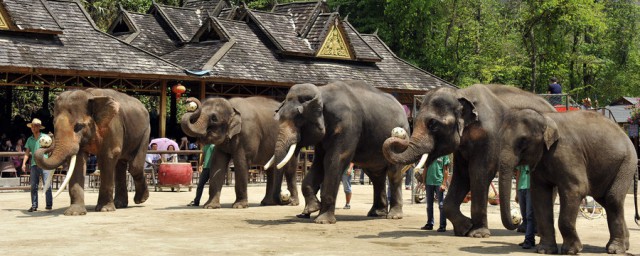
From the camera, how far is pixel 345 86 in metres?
17.6

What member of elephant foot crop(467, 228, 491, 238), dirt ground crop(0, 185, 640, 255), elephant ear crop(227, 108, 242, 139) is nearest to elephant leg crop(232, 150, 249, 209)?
dirt ground crop(0, 185, 640, 255)

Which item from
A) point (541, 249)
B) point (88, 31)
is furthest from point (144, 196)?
point (88, 31)

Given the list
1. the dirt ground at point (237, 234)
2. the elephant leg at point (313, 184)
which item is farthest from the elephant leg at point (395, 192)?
the elephant leg at point (313, 184)

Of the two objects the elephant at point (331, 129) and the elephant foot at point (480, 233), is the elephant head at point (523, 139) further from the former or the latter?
the elephant at point (331, 129)

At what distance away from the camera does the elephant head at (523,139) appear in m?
12.5

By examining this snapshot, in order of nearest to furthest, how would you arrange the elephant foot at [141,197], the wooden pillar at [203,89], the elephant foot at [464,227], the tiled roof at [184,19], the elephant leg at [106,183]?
the elephant foot at [464,227], the elephant leg at [106,183], the elephant foot at [141,197], the wooden pillar at [203,89], the tiled roof at [184,19]

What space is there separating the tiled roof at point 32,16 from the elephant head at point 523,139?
2026cm

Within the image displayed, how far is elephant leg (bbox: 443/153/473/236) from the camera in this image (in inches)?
590

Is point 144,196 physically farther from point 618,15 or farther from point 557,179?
point 618,15

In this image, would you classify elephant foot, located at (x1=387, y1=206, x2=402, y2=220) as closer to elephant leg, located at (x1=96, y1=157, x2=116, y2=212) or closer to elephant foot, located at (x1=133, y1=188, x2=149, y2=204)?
elephant leg, located at (x1=96, y1=157, x2=116, y2=212)

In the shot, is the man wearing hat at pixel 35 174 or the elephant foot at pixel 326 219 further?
the man wearing hat at pixel 35 174

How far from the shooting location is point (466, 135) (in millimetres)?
14781

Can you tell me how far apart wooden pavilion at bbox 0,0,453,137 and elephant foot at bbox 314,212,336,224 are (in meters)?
14.3

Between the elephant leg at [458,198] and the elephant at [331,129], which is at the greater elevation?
the elephant at [331,129]
